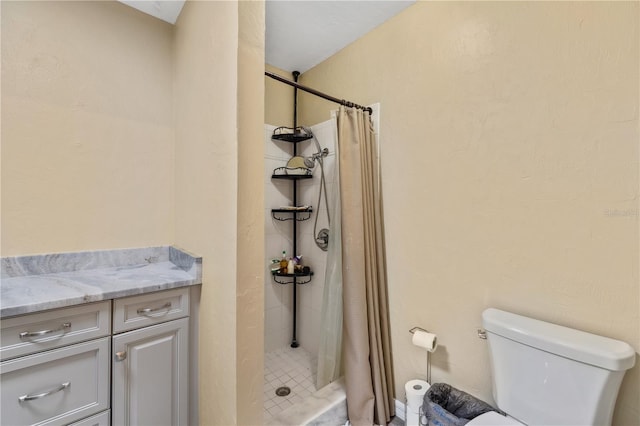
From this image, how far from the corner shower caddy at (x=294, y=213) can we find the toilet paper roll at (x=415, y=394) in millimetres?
1022

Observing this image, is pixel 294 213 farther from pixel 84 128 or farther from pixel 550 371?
pixel 550 371

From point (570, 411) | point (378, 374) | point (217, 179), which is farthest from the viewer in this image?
point (378, 374)

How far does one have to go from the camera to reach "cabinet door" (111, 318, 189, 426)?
1183 mm

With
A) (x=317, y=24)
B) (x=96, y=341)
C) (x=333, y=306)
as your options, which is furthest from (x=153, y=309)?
(x=317, y=24)

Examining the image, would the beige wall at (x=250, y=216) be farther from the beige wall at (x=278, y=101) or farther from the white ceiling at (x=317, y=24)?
the beige wall at (x=278, y=101)

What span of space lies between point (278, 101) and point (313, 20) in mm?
704

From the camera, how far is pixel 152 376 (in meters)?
1.26

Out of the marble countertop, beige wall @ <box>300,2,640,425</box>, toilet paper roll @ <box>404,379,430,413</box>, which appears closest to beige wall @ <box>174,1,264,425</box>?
the marble countertop

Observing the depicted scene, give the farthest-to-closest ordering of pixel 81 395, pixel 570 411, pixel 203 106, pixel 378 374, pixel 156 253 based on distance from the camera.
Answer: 1. pixel 156 253
2. pixel 378 374
3. pixel 203 106
4. pixel 81 395
5. pixel 570 411

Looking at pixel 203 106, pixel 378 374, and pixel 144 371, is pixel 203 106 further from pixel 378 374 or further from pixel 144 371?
pixel 378 374

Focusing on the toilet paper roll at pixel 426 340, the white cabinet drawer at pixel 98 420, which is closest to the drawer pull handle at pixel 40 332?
the white cabinet drawer at pixel 98 420

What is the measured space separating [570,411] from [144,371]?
168cm

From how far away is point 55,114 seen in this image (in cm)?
142

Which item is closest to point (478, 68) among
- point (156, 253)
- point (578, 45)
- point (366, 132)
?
point (578, 45)
